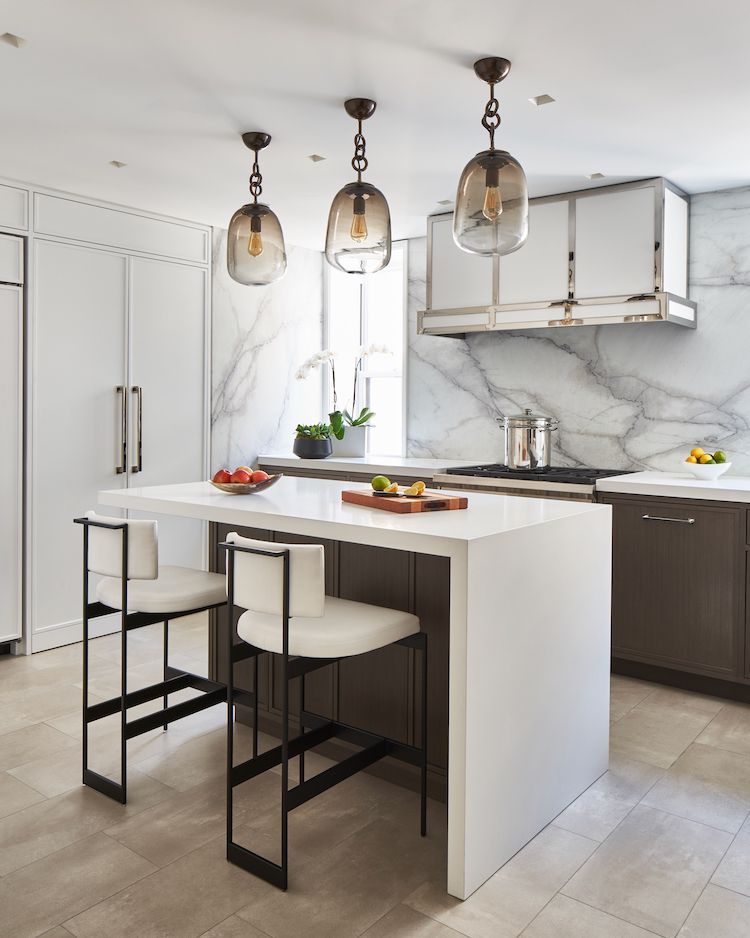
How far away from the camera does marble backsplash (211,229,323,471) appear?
5000mm

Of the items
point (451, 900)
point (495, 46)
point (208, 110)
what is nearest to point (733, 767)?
point (451, 900)

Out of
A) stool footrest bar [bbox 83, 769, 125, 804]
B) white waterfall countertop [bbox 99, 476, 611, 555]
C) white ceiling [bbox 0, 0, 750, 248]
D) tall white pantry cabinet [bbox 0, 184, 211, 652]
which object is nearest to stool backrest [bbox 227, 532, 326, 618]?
white waterfall countertop [bbox 99, 476, 611, 555]

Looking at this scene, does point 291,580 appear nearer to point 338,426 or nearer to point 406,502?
point 406,502

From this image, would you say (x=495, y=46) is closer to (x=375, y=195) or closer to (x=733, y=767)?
(x=375, y=195)

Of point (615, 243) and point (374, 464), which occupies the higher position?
point (615, 243)

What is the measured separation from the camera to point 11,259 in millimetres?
3883

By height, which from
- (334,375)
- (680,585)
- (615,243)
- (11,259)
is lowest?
(680,585)

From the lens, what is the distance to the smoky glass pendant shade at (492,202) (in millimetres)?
2301

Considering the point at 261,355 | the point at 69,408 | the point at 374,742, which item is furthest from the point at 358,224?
the point at 261,355

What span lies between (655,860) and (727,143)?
9.27ft

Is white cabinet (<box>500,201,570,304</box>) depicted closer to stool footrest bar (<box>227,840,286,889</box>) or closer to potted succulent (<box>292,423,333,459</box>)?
potted succulent (<box>292,423,333,459</box>)

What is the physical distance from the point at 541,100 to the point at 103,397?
276cm

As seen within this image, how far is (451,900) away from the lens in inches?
77.4

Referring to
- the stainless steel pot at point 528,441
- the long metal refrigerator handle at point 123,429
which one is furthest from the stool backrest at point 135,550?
the stainless steel pot at point 528,441
